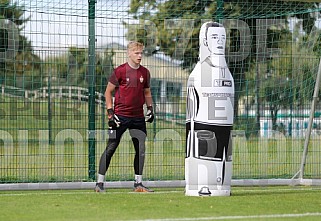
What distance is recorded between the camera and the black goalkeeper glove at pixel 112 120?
11.5 m

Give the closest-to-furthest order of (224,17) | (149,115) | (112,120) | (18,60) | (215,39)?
1. (215,39)
2. (112,120)
3. (149,115)
4. (18,60)
5. (224,17)

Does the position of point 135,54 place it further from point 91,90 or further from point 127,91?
point 91,90

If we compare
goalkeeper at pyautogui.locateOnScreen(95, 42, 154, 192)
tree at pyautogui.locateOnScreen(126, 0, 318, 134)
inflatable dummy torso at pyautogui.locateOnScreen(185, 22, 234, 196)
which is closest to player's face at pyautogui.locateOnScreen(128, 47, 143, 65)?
goalkeeper at pyautogui.locateOnScreen(95, 42, 154, 192)

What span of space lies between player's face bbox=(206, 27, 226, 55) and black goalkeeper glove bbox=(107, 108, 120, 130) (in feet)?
5.72

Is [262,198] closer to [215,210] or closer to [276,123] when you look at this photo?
[215,210]

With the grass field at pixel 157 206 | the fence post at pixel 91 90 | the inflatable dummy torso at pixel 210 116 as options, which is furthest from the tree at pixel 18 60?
the inflatable dummy torso at pixel 210 116

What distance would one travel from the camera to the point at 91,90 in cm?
1341

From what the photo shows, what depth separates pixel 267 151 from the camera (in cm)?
1574

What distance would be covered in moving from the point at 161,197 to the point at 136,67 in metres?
1.94

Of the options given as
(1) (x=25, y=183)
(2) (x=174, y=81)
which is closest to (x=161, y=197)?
(1) (x=25, y=183)

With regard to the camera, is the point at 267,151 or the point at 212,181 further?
the point at 267,151

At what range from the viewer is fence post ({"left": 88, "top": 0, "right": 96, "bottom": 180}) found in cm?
1329

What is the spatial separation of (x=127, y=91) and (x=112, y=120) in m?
0.45

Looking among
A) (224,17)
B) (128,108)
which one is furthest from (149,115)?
(224,17)
